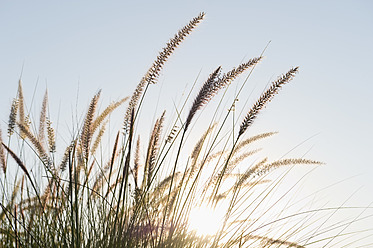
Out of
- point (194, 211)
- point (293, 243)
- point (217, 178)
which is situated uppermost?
point (217, 178)

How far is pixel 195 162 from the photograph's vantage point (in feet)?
6.09

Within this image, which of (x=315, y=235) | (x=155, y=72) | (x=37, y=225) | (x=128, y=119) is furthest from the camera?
(x=315, y=235)

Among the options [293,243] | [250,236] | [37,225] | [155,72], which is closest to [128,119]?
[155,72]

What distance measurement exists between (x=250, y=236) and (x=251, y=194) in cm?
24

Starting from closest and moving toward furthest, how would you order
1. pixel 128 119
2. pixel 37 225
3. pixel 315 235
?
pixel 128 119 → pixel 37 225 → pixel 315 235

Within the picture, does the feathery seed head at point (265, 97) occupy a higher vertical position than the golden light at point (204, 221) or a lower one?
higher

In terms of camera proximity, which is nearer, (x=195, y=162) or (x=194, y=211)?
(x=195, y=162)

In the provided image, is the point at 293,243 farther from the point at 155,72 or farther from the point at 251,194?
the point at 155,72

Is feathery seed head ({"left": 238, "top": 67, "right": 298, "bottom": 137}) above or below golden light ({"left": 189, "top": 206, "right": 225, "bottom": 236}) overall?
above

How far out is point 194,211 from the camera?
1.98m

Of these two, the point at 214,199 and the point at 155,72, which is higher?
the point at 155,72

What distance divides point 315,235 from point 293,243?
0.22 metres

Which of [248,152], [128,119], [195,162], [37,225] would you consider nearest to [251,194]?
[248,152]

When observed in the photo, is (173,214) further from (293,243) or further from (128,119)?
(293,243)
